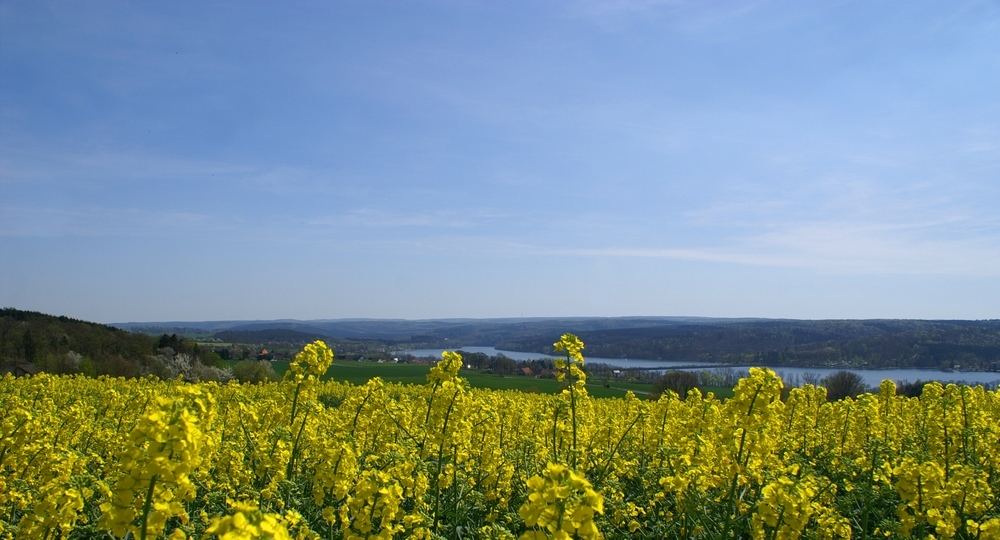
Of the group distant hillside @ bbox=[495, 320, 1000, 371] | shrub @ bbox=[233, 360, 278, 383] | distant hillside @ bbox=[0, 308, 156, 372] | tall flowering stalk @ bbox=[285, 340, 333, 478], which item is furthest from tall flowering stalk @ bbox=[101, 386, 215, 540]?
distant hillside @ bbox=[495, 320, 1000, 371]

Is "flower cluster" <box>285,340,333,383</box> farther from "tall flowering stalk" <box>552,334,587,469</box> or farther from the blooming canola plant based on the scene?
"tall flowering stalk" <box>552,334,587,469</box>

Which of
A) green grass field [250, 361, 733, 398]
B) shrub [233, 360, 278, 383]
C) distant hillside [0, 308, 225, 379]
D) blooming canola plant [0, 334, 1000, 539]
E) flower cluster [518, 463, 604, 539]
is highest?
flower cluster [518, 463, 604, 539]

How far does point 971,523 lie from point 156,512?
7.80 m

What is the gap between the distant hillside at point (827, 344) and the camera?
102 metres

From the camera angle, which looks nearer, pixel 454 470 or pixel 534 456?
pixel 454 470

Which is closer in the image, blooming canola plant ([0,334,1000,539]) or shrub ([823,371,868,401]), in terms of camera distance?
blooming canola plant ([0,334,1000,539])

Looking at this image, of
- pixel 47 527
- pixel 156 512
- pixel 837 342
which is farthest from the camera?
pixel 837 342

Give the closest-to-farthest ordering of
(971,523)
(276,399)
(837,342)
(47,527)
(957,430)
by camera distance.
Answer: (47,527), (971,523), (957,430), (276,399), (837,342)

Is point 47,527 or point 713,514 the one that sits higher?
point 47,527

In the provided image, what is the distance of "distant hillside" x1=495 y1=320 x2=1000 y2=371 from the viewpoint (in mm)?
102125

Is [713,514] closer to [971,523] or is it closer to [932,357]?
[971,523]

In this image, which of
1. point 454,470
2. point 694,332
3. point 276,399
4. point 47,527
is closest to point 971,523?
point 454,470

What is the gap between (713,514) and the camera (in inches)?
327

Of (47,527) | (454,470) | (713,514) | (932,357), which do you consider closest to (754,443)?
(713,514)
